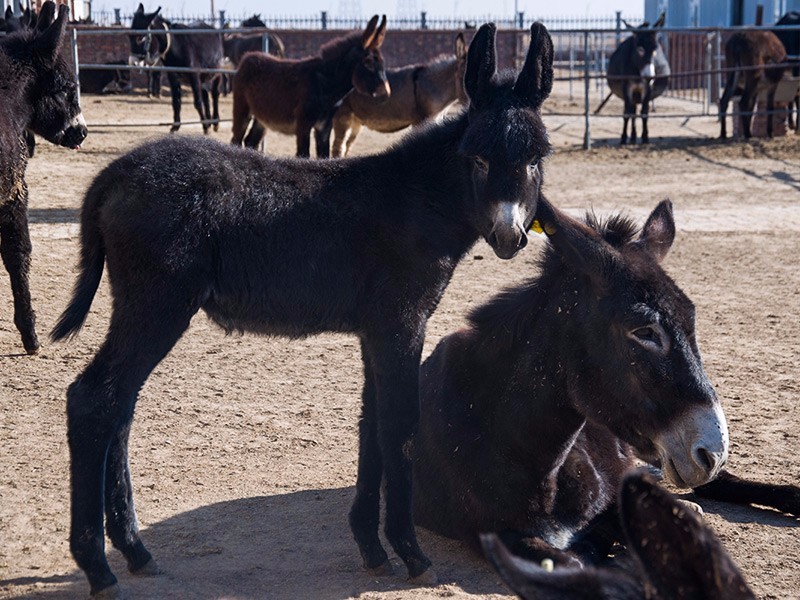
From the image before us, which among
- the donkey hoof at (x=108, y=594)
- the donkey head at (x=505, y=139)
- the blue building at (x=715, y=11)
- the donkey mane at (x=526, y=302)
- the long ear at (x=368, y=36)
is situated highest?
the blue building at (x=715, y=11)

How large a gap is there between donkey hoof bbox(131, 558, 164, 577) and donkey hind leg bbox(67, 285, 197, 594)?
0.25m

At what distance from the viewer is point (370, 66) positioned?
49.8 feet

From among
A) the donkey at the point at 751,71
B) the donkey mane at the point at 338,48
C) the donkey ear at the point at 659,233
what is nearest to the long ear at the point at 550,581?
the donkey ear at the point at 659,233

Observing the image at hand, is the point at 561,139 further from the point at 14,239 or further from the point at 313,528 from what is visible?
the point at 313,528

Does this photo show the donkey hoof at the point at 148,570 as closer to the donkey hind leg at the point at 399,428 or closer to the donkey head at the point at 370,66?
the donkey hind leg at the point at 399,428

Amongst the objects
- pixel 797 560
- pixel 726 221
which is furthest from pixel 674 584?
pixel 726 221

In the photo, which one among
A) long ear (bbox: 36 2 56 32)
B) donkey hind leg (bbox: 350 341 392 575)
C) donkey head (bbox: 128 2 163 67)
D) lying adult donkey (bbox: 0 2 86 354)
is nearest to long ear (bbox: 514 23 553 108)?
donkey hind leg (bbox: 350 341 392 575)

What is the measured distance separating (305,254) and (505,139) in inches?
35.6

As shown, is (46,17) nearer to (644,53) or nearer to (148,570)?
(148,570)

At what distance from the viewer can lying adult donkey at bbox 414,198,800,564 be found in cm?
391

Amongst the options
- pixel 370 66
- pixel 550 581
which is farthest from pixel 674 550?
pixel 370 66

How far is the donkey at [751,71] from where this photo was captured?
66.0ft

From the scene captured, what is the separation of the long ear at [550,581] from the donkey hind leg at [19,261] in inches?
236

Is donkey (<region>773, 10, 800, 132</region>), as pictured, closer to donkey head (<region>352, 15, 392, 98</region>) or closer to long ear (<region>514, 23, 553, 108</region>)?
donkey head (<region>352, 15, 392, 98</region>)
